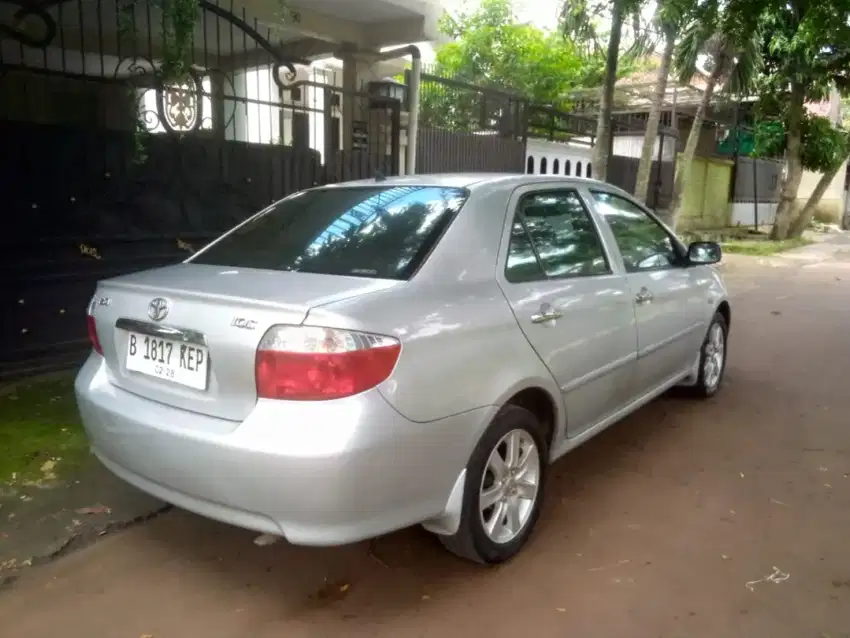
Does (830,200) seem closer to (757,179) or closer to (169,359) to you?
(757,179)

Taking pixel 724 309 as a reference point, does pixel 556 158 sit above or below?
above

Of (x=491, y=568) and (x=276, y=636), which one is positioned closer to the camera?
(x=276, y=636)

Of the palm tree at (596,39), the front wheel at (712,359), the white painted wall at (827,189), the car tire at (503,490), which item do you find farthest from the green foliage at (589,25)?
the white painted wall at (827,189)

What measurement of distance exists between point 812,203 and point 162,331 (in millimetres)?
19005

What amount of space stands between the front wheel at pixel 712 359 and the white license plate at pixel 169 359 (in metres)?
3.64

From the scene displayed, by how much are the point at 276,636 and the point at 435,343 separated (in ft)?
3.82

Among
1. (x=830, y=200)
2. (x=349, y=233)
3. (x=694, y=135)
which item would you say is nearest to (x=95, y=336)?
(x=349, y=233)

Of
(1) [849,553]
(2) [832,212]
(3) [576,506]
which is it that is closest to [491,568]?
(3) [576,506]

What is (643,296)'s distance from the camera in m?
4.00

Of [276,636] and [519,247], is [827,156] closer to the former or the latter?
[519,247]

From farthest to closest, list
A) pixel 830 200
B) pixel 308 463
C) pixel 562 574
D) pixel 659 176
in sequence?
1. pixel 830 200
2. pixel 659 176
3. pixel 562 574
4. pixel 308 463

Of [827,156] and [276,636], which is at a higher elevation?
[827,156]

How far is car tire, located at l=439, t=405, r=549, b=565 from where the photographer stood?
2.81m

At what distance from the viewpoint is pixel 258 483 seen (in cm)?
238
